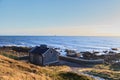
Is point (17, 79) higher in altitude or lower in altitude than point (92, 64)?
higher

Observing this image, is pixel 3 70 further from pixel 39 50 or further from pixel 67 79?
pixel 39 50

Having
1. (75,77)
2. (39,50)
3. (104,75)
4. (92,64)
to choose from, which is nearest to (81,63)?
(92,64)

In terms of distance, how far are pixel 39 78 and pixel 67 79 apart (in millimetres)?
5031

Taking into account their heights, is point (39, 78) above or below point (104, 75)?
above

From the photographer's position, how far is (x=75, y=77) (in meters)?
24.8

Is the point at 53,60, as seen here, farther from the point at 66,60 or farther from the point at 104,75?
the point at 104,75

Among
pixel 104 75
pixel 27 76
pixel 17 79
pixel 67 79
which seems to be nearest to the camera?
pixel 17 79

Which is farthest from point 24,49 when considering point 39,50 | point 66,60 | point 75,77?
point 75,77

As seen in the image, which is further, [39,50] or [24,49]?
[24,49]

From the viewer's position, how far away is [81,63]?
170 feet

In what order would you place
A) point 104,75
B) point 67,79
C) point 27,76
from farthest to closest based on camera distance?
point 104,75 < point 67,79 < point 27,76

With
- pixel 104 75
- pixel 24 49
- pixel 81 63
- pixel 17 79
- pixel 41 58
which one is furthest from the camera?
pixel 24 49

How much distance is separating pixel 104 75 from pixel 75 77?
12.3 meters

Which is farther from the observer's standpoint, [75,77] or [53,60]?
[53,60]
